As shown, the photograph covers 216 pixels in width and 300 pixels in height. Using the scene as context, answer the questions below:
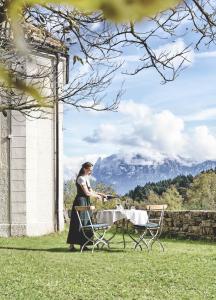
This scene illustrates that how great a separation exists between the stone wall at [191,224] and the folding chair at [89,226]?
4.35m

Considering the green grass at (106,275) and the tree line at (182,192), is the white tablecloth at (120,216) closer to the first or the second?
the green grass at (106,275)

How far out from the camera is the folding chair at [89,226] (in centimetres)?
1220

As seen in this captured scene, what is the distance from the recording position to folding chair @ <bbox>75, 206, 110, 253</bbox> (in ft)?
40.0

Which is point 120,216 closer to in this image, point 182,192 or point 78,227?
point 78,227

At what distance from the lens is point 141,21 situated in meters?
0.46

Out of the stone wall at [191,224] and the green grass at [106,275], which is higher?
the stone wall at [191,224]

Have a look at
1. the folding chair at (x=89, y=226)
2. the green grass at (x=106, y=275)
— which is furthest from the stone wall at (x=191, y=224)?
the folding chair at (x=89, y=226)

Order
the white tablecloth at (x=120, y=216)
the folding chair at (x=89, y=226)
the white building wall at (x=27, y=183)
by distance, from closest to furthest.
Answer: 1. the folding chair at (x=89, y=226)
2. the white tablecloth at (x=120, y=216)
3. the white building wall at (x=27, y=183)

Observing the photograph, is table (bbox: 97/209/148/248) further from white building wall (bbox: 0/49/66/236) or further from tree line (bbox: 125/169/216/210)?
tree line (bbox: 125/169/216/210)

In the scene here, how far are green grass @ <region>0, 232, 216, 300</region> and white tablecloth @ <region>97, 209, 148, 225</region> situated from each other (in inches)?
25.7

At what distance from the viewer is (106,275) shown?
865cm

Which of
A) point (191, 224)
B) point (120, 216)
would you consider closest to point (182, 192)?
point (191, 224)

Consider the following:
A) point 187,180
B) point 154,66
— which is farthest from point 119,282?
point 187,180

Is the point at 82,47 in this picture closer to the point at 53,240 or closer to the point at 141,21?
the point at 141,21
